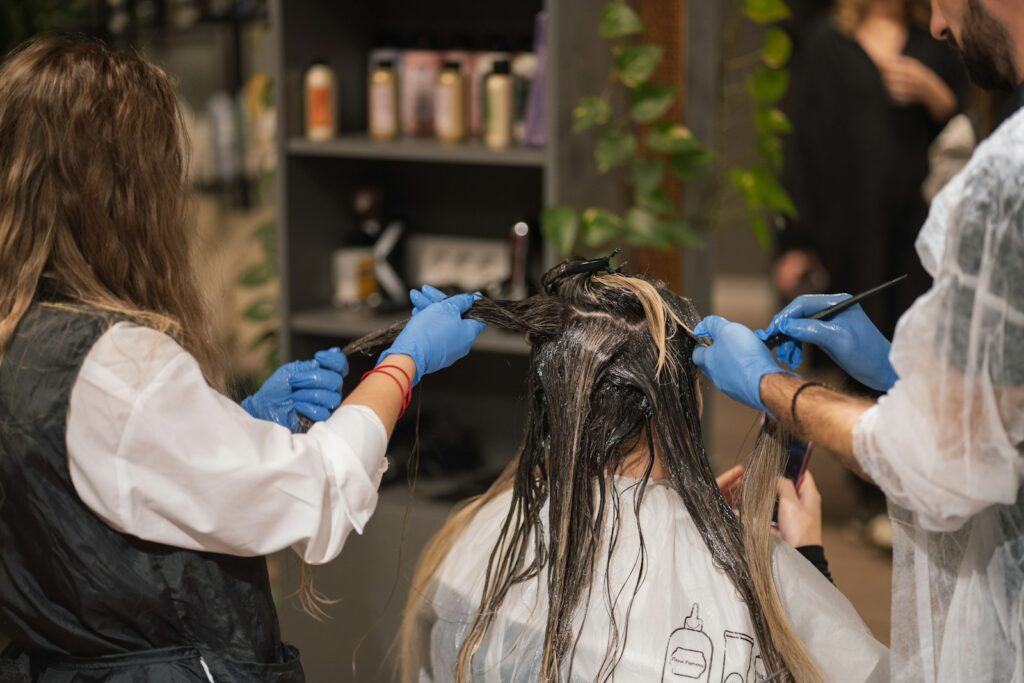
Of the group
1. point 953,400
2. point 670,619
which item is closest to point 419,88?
point 670,619

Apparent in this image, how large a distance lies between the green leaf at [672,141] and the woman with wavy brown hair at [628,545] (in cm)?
115

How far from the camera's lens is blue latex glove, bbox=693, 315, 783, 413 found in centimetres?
146

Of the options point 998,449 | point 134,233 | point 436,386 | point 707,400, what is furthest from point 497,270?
point 998,449

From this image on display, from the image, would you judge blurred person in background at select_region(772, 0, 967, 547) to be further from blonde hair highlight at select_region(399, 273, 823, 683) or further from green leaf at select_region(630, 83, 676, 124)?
blonde hair highlight at select_region(399, 273, 823, 683)

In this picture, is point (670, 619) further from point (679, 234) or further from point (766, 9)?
point (766, 9)

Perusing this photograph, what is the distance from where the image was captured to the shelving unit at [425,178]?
2711 millimetres

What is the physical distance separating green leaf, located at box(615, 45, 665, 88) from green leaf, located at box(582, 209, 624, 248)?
0.28 m

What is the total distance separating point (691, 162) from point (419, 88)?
672 mm

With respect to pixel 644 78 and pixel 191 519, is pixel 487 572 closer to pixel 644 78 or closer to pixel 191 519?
pixel 191 519

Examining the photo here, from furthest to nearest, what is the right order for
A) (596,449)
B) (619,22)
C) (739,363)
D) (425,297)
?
1. (619,22)
2. (425,297)
3. (596,449)
4. (739,363)

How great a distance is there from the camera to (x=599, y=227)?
8.82 feet

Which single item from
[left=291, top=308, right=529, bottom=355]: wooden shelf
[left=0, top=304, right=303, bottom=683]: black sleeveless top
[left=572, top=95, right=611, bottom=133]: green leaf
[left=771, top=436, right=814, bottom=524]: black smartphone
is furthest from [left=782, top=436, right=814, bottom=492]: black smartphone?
[left=291, top=308, right=529, bottom=355]: wooden shelf

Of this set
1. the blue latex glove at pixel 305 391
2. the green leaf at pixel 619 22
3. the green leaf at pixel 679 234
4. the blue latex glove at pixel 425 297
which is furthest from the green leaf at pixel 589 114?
the blue latex glove at pixel 305 391

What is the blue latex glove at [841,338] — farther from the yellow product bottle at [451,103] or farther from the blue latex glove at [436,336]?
the yellow product bottle at [451,103]
